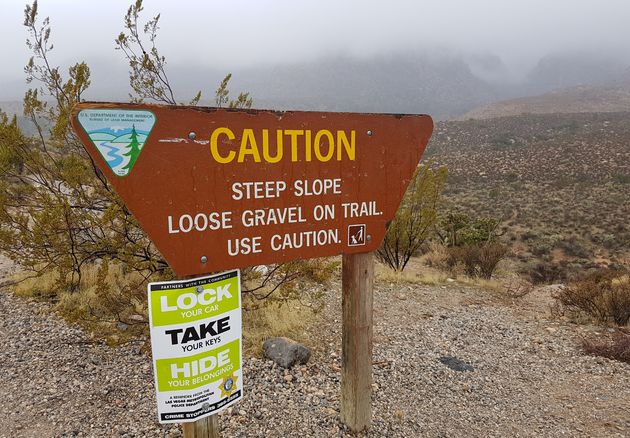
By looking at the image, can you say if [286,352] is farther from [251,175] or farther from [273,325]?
[251,175]

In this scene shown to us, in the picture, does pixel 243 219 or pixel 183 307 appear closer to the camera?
pixel 183 307

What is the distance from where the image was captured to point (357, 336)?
292 centimetres

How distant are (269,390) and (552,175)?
3234 centimetres

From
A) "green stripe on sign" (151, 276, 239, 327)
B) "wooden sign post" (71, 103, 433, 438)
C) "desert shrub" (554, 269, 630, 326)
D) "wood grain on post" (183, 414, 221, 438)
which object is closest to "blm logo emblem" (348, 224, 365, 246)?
"wooden sign post" (71, 103, 433, 438)

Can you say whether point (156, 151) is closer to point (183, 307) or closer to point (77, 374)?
point (183, 307)

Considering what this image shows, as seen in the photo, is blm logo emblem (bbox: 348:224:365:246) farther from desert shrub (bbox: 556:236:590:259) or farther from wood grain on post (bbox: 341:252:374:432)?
desert shrub (bbox: 556:236:590:259)

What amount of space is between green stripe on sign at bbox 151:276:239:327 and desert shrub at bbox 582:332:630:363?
4868 mm

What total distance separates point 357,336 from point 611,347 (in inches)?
155

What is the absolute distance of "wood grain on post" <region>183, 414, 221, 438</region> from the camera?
2.11 meters

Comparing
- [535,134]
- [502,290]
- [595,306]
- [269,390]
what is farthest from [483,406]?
[535,134]

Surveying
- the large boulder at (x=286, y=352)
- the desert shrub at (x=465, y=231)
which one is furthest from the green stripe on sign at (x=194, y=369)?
the desert shrub at (x=465, y=231)

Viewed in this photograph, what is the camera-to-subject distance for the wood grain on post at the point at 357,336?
2.83 m

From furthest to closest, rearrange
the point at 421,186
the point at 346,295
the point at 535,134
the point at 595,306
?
1. the point at 535,134
2. the point at 421,186
3. the point at 595,306
4. the point at 346,295

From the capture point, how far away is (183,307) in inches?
76.6
